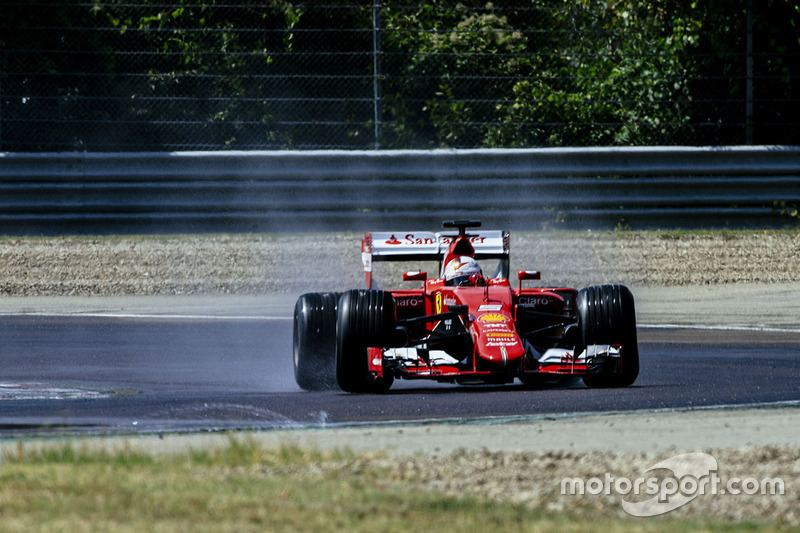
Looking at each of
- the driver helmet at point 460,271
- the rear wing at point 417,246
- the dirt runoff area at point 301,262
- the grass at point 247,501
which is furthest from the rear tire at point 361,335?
the dirt runoff area at point 301,262

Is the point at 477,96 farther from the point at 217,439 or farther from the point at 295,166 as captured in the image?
the point at 217,439

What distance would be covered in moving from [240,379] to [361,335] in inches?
54.3

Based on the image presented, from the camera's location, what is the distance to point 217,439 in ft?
21.9

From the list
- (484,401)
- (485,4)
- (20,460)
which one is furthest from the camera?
(485,4)

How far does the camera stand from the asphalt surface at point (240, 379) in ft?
25.2

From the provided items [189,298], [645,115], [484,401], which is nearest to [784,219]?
[645,115]

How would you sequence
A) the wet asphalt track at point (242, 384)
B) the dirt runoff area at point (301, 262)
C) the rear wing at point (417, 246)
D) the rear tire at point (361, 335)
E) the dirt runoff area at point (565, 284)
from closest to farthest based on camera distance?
1. the dirt runoff area at point (565, 284)
2. the wet asphalt track at point (242, 384)
3. the rear tire at point (361, 335)
4. the rear wing at point (417, 246)
5. the dirt runoff area at point (301, 262)

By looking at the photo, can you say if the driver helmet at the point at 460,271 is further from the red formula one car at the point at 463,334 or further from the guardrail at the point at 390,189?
the guardrail at the point at 390,189

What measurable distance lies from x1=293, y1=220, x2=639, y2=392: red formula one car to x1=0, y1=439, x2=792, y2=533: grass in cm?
282

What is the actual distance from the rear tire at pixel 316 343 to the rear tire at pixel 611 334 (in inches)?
69.1

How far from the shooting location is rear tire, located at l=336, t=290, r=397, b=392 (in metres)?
8.77

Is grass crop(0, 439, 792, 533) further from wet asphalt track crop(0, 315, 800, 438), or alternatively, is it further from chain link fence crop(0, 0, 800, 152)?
chain link fence crop(0, 0, 800, 152)

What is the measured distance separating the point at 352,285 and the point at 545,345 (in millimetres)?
6198

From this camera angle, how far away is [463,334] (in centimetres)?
899
